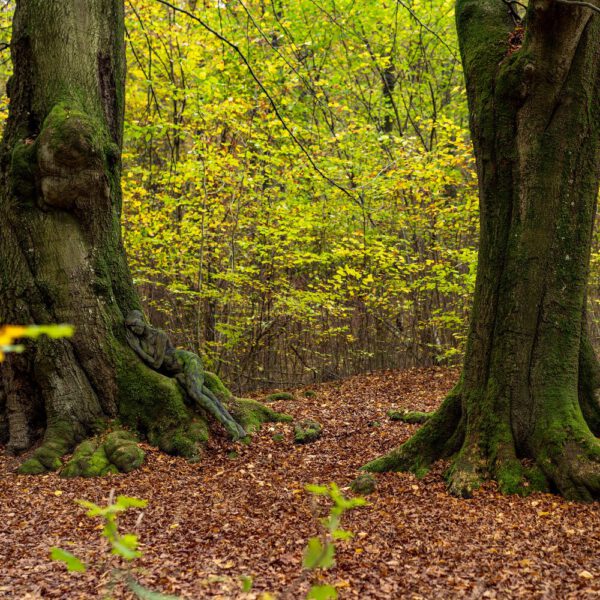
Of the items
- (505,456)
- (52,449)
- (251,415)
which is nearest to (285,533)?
(505,456)

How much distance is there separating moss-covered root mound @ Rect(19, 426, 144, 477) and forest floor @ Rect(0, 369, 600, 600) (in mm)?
159

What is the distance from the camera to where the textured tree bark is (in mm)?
5969

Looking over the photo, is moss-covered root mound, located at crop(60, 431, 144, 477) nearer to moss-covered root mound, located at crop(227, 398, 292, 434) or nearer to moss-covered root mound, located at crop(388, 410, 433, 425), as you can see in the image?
moss-covered root mound, located at crop(227, 398, 292, 434)

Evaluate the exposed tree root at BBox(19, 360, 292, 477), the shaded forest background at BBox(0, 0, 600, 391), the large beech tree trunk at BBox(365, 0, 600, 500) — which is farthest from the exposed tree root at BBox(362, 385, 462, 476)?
the shaded forest background at BBox(0, 0, 600, 391)

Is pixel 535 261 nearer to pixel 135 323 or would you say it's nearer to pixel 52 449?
pixel 135 323

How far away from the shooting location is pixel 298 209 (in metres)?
11.5

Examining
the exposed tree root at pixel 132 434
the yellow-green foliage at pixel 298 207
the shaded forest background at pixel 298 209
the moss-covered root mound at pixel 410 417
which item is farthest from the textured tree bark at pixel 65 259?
the yellow-green foliage at pixel 298 207

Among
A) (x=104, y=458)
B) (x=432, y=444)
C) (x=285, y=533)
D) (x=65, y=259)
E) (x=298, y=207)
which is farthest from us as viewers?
(x=298, y=207)

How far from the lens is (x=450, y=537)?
3850mm

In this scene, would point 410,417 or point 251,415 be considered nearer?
point 251,415

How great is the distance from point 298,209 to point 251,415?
535 centimetres

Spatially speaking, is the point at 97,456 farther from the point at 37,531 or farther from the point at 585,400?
the point at 585,400

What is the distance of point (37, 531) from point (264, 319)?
865cm

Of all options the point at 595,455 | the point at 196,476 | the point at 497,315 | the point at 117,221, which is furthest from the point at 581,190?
the point at 117,221
